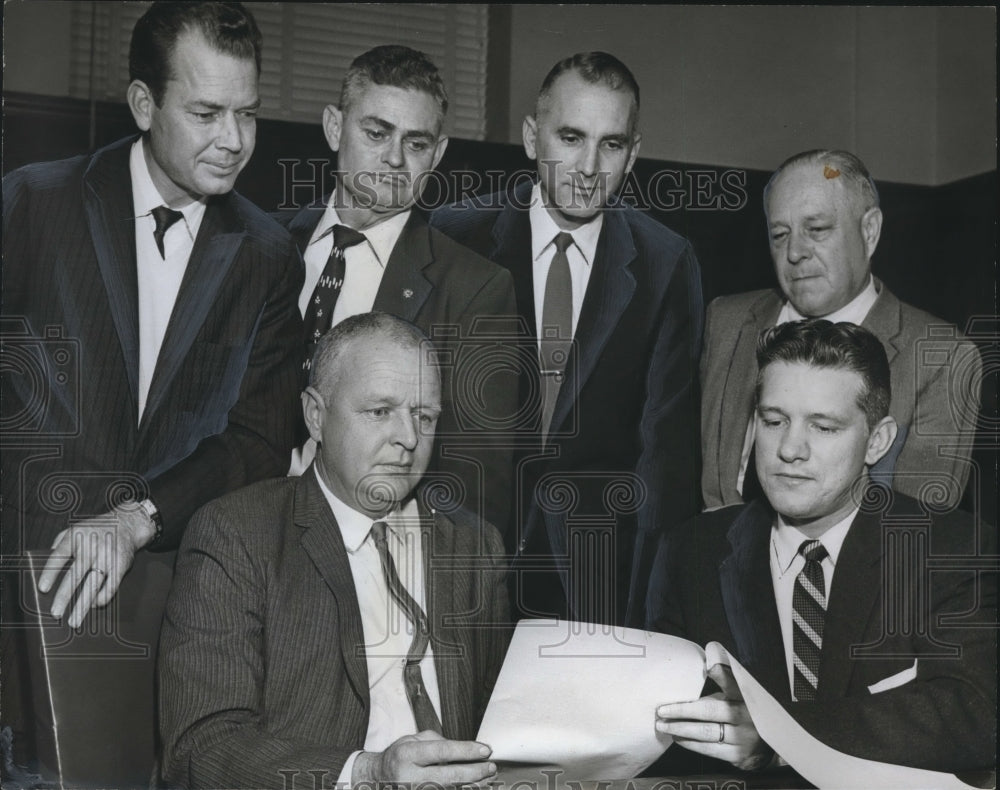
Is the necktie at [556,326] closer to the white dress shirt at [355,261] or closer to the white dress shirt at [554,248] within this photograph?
the white dress shirt at [554,248]

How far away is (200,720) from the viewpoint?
3506 mm

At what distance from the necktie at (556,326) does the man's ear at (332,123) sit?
794 mm

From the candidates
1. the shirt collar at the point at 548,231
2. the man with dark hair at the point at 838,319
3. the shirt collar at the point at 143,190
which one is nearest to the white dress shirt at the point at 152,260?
the shirt collar at the point at 143,190

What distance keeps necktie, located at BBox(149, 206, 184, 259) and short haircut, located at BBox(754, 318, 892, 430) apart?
76.9 inches

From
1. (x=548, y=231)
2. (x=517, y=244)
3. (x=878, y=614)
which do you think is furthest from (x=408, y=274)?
(x=878, y=614)

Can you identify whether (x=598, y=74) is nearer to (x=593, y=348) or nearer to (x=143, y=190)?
(x=593, y=348)

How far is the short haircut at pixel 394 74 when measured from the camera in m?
3.90

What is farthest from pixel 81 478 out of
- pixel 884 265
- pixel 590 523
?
pixel 884 265

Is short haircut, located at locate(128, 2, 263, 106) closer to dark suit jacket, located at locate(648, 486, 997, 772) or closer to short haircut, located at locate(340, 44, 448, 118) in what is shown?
short haircut, located at locate(340, 44, 448, 118)

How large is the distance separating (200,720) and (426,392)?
3.89 feet

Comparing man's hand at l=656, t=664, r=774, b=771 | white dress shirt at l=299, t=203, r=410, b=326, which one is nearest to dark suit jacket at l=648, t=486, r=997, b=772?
man's hand at l=656, t=664, r=774, b=771

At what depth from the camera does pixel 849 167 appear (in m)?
4.04

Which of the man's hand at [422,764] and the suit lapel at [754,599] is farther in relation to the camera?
the suit lapel at [754,599]

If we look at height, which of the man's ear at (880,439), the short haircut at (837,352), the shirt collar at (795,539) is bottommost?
the shirt collar at (795,539)
